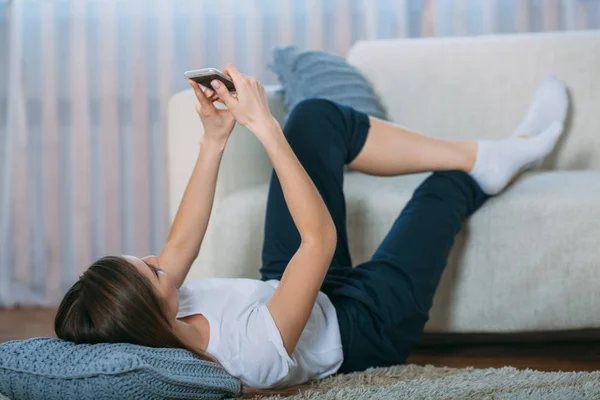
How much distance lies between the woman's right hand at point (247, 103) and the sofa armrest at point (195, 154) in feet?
2.03

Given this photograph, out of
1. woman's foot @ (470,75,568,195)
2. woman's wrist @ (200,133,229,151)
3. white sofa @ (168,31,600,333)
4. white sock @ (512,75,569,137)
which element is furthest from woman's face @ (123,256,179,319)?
white sock @ (512,75,569,137)

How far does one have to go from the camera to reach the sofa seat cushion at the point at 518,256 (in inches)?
62.2

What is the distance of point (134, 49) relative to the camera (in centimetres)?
276

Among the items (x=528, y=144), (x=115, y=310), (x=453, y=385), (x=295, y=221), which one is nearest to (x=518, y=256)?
(x=528, y=144)

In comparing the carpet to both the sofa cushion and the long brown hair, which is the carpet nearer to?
the long brown hair

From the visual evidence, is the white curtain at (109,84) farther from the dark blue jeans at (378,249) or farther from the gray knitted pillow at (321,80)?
the dark blue jeans at (378,249)

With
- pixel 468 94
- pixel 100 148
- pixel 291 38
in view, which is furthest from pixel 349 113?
pixel 100 148

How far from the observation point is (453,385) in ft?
4.05

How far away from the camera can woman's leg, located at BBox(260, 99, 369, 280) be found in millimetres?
1452

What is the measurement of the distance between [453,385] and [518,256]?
0.45 meters

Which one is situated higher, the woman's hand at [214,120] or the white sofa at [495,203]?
the woman's hand at [214,120]

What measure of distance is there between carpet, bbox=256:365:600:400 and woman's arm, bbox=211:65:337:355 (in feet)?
0.43

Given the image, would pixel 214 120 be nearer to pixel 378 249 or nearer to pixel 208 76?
pixel 208 76

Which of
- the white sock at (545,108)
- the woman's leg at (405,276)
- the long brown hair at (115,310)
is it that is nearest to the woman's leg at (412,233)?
the woman's leg at (405,276)
